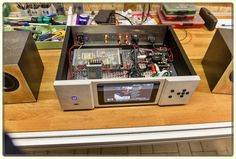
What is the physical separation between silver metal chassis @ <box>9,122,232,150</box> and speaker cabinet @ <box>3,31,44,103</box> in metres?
0.16

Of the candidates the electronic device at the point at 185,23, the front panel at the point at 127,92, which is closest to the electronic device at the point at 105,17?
the electronic device at the point at 185,23

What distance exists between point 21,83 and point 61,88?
19 cm

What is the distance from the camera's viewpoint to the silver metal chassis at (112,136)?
0.69m

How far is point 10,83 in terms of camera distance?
2.30ft

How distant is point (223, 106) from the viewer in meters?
0.81

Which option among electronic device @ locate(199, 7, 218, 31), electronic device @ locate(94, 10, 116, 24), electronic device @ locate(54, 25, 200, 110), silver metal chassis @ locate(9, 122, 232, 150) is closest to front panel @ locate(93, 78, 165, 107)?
electronic device @ locate(54, 25, 200, 110)

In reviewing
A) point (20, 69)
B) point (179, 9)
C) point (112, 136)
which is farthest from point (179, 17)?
point (20, 69)

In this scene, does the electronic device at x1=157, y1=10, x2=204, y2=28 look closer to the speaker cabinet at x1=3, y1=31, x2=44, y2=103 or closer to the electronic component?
the electronic component

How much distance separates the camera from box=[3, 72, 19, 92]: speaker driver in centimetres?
67

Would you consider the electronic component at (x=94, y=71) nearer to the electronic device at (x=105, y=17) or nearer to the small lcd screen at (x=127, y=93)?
the small lcd screen at (x=127, y=93)

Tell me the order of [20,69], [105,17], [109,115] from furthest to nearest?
[105,17], [109,115], [20,69]

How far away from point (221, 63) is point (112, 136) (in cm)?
56

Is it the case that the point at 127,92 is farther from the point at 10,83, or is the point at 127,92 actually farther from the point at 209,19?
the point at 209,19

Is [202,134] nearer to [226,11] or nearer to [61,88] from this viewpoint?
[61,88]
